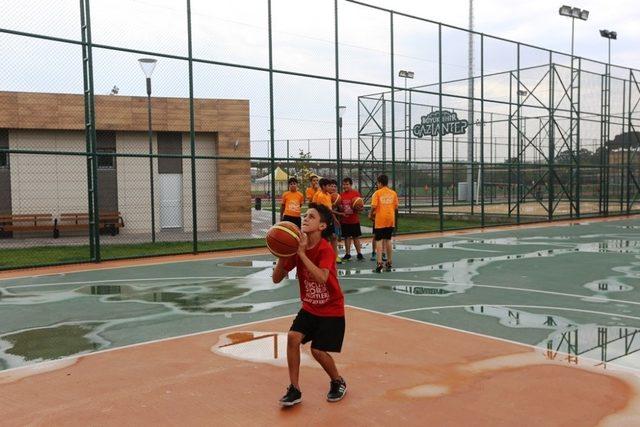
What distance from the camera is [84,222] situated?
18.5 meters

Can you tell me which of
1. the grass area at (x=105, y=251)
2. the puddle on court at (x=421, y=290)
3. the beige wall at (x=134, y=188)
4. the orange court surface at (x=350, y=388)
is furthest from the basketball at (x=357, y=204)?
the beige wall at (x=134, y=188)

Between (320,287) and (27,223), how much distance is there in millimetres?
16990

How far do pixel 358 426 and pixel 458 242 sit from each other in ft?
38.7

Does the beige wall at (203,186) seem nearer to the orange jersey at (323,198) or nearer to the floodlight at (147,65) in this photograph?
the floodlight at (147,65)

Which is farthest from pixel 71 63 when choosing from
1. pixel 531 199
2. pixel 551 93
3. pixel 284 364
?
pixel 531 199

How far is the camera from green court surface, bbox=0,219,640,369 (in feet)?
18.8

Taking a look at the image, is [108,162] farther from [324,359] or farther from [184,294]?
[324,359]

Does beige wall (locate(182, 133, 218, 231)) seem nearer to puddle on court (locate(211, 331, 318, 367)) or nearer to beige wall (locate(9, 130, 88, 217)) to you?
beige wall (locate(9, 130, 88, 217))

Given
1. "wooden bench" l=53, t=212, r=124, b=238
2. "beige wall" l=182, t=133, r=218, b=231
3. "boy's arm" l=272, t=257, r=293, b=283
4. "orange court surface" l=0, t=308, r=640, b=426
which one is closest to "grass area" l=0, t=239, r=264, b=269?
"wooden bench" l=53, t=212, r=124, b=238

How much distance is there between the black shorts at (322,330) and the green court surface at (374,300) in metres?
2.41

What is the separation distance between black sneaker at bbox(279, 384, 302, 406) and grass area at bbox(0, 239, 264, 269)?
881 cm

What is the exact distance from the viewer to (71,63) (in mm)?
11250

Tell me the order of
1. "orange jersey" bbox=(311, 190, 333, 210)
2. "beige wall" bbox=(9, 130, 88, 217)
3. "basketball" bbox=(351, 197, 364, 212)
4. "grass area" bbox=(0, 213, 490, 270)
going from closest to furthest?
"orange jersey" bbox=(311, 190, 333, 210)
"basketball" bbox=(351, 197, 364, 212)
"grass area" bbox=(0, 213, 490, 270)
"beige wall" bbox=(9, 130, 88, 217)

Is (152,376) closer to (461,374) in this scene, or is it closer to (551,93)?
(461,374)
